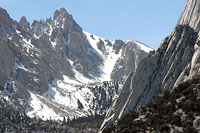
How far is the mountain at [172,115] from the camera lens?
6512cm

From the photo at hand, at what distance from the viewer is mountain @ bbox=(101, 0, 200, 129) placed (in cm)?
17525

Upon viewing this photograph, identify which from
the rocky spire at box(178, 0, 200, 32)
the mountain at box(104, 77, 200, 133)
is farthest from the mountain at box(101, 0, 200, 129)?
the mountain at box(104, 77, 200, 133)

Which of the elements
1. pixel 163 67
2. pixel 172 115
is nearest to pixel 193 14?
pixel 163 67

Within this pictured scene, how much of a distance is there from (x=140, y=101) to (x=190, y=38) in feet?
112

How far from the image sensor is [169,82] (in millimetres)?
171375

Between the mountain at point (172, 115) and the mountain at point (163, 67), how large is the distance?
90187 mm

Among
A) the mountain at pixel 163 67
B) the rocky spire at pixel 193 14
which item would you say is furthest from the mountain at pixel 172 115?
the rocky spire at pixel 193 14

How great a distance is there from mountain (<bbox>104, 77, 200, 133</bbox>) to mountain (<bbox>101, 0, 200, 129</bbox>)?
90.2m

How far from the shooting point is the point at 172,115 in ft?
224

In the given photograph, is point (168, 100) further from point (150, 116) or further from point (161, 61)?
point (161, 61)

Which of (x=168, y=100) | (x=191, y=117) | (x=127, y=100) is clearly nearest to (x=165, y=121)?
(x=191, y=117)

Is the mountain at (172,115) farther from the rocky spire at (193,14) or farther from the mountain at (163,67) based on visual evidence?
the rocky spire at (193,14)

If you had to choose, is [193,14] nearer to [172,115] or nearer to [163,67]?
[163,67]

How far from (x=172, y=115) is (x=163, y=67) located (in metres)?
116
